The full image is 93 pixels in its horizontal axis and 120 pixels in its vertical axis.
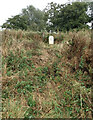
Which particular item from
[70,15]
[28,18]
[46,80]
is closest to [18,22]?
[28,18]

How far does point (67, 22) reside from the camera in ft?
54.0

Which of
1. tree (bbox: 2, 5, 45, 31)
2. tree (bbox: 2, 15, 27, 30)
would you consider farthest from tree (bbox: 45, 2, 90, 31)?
tree (bbox: 2, 15, 27, 30)

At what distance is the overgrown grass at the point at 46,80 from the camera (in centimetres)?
255

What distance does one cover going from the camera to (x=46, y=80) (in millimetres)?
3438

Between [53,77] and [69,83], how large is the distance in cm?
61

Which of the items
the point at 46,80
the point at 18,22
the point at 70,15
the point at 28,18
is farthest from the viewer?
the point at 28,18

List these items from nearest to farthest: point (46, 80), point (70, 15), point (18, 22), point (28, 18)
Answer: point (46, 80) → point (70, 15) → point (18, 22) → point (28, 18)

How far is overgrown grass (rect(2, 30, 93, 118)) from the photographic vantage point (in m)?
2.55

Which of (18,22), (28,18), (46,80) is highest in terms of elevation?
(28,18)

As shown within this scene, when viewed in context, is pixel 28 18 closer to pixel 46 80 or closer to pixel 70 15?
pixel 70 15

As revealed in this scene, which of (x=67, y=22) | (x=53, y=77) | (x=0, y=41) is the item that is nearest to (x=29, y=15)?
(x=67, y=22)

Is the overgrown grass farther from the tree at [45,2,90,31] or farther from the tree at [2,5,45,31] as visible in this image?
the tree at [2,5,45,31]

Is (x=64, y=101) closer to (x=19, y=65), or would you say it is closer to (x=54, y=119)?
(x=54, y=119)

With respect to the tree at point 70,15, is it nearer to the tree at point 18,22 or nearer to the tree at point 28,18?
the tree at point 28,18
